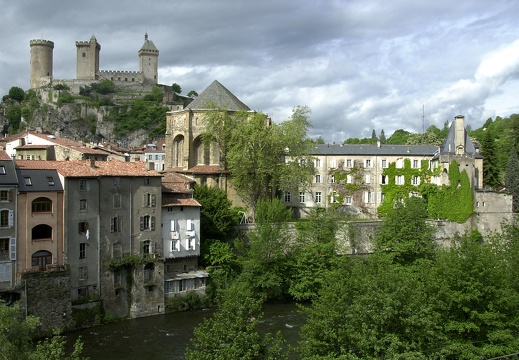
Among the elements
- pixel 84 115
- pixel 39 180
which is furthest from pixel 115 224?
pixel 84 115

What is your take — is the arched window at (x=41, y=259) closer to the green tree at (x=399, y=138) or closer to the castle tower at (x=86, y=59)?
the green tree at (x=399, y=138)

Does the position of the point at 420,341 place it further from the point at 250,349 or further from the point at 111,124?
the point at 111,124

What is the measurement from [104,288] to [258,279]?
13.8 meters

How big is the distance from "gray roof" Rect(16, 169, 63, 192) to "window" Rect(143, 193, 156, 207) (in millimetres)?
7522

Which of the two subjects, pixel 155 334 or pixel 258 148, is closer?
pixel 155 334

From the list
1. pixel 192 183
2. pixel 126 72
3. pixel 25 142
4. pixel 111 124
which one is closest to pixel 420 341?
pixel 192 183

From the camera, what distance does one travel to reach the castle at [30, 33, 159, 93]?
166500 mm

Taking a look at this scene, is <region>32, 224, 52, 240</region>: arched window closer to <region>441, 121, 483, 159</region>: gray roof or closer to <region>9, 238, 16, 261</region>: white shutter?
<region>9, 238, 16, 261</region>: white shutter

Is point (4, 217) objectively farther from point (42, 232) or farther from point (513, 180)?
point (513, 180)

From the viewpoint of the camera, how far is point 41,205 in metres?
42.4

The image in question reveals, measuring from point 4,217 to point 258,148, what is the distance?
28189 millimetres

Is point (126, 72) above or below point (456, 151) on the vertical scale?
above

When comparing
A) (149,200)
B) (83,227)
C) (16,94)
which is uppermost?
(16,94)

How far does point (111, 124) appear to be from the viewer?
486 ft
